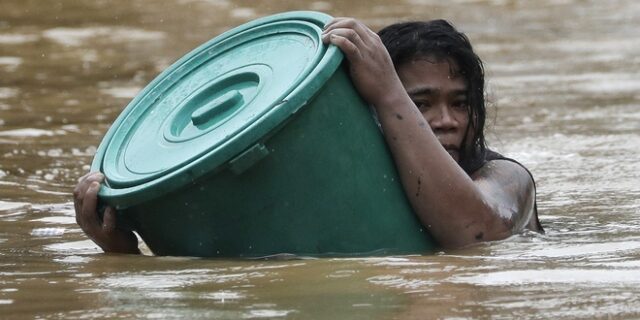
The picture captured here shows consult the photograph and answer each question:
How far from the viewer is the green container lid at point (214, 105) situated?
393 cm

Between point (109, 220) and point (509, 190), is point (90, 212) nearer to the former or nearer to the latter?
point (109, 220)

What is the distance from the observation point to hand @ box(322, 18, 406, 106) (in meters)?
4.14

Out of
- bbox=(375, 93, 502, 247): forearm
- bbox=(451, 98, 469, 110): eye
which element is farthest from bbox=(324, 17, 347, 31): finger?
bbox=(451, 98, 469, 110): eye

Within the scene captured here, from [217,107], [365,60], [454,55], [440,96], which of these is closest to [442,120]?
[440,96]

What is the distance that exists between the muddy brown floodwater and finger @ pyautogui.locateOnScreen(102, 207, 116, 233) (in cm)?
10

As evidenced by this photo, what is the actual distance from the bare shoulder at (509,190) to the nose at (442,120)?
0.18 meters

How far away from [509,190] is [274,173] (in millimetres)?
994

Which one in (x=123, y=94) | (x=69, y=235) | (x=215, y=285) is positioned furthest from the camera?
(x=123, y=94)

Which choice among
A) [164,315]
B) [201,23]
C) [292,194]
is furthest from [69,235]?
[201,23]

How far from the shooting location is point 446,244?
4352mm

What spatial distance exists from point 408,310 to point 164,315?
56 cm

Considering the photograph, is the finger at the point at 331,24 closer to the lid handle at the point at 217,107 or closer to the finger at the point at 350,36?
the finger at the point at 350,36

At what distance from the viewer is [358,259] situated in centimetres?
400

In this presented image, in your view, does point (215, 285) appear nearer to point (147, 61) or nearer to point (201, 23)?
point (147, 61)
